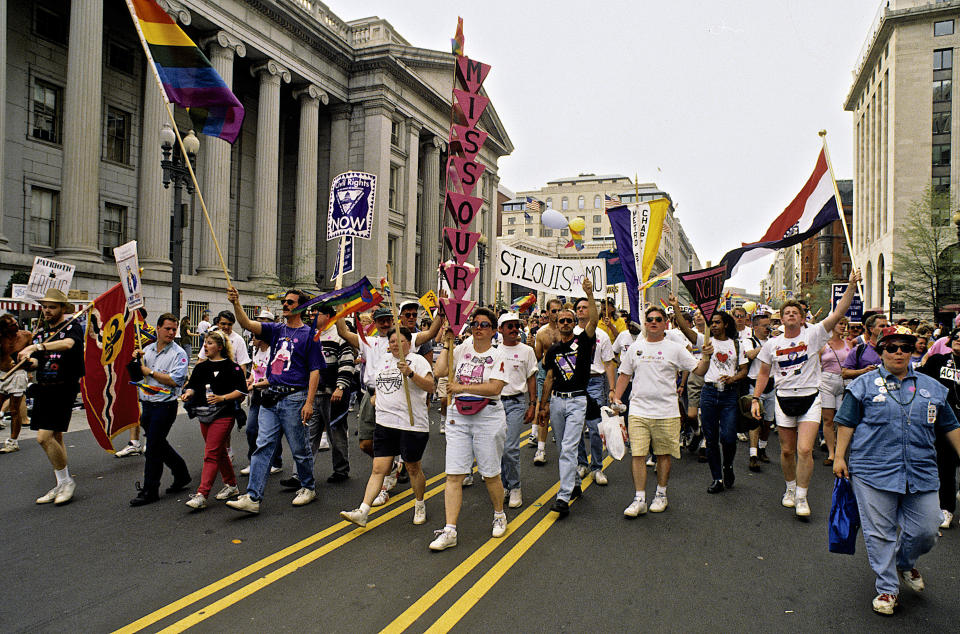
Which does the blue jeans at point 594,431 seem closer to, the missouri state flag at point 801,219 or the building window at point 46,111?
the missouri state flag at point 801,219

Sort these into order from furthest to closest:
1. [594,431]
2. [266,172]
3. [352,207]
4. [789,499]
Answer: [266,172] < [352,207] < [594,431] < [789,499]

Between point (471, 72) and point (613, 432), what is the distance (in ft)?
13.0

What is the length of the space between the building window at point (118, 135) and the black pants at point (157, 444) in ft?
70.2

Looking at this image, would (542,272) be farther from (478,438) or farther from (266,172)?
(266,172)

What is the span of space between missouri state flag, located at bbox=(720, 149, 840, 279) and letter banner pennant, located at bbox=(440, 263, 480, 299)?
3.71 m

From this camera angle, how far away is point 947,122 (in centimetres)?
5209

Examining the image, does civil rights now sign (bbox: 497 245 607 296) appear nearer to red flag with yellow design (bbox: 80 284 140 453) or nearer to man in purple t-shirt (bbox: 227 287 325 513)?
man in purple t-shirt (bbox: 227 287 325 513)

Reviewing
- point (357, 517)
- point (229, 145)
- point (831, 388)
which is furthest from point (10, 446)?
point (229, 145)

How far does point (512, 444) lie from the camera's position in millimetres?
6434

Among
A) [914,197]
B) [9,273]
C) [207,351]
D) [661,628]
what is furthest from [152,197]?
[914,197]

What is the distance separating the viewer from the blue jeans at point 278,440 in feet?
19.5

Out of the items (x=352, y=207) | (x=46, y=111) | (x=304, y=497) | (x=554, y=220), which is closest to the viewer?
(x=304, y=497)

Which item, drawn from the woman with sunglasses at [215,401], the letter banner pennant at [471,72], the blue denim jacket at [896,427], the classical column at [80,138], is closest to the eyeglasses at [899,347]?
the blue denim jacket at [896,427]

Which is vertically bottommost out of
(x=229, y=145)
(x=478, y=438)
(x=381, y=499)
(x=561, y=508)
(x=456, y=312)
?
(x=381, y=499)
